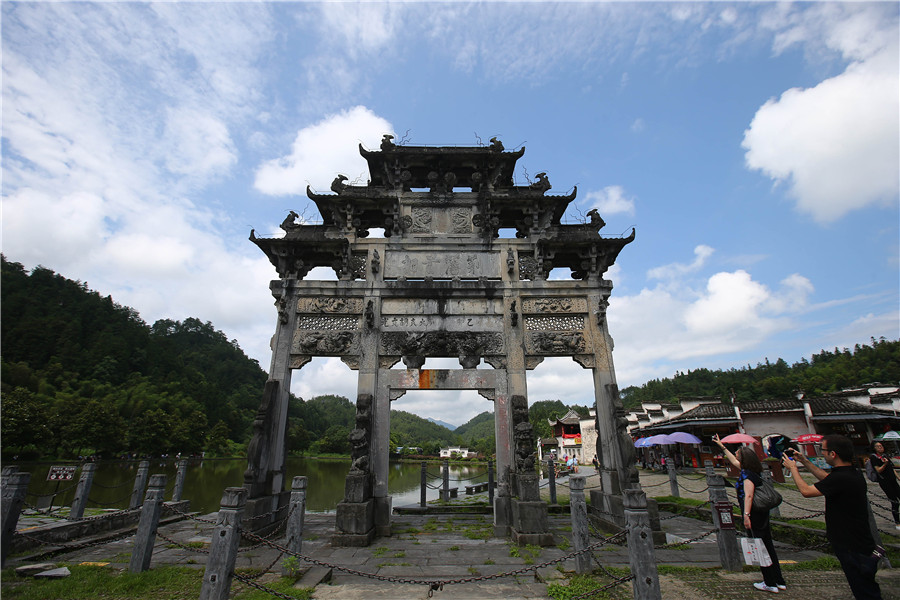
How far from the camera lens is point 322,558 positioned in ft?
23.4

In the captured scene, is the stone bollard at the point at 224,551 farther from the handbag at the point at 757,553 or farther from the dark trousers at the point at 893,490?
the dark trousers at the point at 893,490

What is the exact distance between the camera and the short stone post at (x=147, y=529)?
19.6 feet

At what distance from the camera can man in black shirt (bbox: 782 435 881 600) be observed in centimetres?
364

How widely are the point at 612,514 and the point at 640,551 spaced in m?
5.14

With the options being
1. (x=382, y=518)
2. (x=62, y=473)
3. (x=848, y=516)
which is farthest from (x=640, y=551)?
(x=62, y=473)

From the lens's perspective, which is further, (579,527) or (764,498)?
(579,527)

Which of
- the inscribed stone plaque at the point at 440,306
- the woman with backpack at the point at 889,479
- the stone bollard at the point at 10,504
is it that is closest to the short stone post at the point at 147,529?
the stone bollard at the point at 10,504

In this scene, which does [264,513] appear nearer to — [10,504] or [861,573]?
[10,504]

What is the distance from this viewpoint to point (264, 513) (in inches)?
332

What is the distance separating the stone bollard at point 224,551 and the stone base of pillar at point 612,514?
6829mm

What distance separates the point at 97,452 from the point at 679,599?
4648 centimetres

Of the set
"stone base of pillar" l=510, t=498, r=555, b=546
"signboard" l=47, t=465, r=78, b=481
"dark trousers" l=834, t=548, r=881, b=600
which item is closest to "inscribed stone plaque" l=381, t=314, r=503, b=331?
"stone base of pillar" l=510, t=498, r=555, b=546

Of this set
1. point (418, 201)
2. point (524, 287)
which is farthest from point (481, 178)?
point (524, 287)

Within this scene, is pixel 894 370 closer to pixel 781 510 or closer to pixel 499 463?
pixel 781 510
